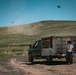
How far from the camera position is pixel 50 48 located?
86.8 ft

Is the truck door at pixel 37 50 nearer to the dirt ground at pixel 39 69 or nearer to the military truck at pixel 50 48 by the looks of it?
the military truck at pixel 50 48

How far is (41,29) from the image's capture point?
399 feet

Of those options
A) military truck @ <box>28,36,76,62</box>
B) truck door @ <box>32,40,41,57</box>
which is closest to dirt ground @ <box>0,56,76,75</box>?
military truck @ <box>28,36,76,62</box>

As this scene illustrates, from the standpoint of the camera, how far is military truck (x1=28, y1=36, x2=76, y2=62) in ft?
86.3

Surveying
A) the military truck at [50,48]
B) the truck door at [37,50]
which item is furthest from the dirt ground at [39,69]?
the truck door at [37,50]

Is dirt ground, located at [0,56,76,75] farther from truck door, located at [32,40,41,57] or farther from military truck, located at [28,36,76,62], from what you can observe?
truck door, located at [32,40,41,57]

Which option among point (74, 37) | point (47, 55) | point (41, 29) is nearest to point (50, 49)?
point (47, 55)

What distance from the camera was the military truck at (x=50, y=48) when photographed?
2631cm

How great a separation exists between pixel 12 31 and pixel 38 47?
98.1 meters

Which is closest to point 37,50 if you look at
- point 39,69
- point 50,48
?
point 50,48

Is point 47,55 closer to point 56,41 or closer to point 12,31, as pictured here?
point 56,41

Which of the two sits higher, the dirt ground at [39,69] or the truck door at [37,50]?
the truck door at [37,50]

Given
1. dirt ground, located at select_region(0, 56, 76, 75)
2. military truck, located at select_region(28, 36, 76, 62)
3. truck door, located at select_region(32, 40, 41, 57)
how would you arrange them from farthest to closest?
truck door, located at select_region(32, 40, 41, 57), military truck, located at select_region(28, 36, 76, 62), dirt ground, located at select_region(0, 56, 76, 75)

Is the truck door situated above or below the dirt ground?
above
